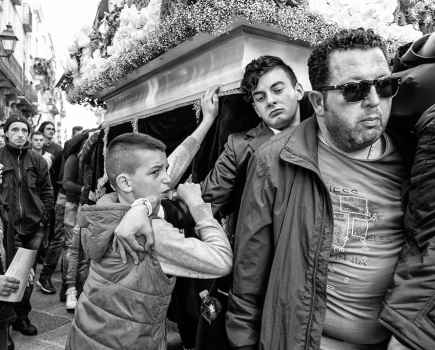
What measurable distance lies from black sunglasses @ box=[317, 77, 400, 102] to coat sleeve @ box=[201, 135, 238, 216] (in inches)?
34.5

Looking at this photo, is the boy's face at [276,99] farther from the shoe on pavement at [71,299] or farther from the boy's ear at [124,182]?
the shoe on pavement at [71,299]

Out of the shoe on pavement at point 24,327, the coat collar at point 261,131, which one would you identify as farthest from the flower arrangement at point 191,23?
the shoe on pavement at point 24,327

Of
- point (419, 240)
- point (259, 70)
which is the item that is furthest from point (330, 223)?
point (259, 70)

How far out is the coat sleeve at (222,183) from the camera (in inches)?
87.4

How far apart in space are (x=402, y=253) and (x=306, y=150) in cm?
48

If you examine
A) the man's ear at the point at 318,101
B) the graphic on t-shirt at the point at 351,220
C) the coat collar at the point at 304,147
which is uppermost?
the man's ear at the point at 318,101

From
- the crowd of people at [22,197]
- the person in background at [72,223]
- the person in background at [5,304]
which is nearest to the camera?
the person in background at [5,304]

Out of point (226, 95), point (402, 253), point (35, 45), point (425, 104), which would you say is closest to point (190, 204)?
point (402, 253)

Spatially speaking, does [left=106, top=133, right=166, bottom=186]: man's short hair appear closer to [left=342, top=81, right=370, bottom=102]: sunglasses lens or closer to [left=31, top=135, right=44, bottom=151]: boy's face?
[left=342, top=81, right=370, bottom=102]: sunglasses lens

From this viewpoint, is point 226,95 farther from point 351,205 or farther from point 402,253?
point 402,253

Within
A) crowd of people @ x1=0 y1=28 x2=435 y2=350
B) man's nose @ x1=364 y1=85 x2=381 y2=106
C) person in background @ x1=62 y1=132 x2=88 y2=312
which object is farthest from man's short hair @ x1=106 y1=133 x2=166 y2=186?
person in background @ x1=62 y1=132 x2=88 y2=312

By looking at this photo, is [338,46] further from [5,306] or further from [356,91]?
[5,306]

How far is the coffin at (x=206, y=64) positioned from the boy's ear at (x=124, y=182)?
1154 millimetres

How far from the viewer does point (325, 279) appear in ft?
4.92
